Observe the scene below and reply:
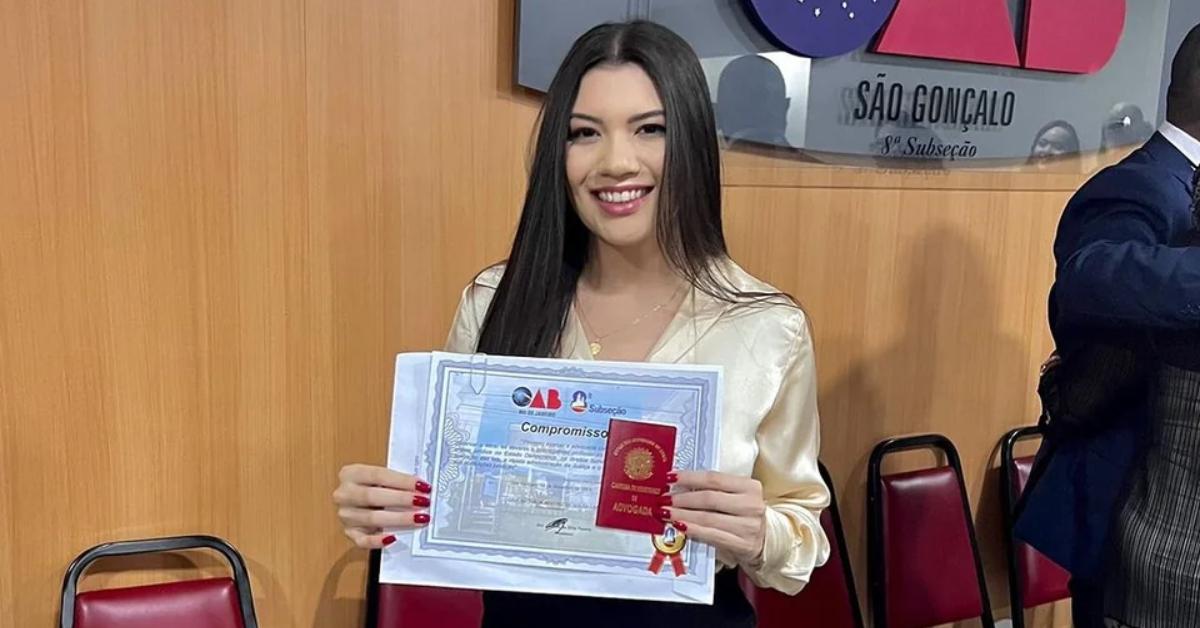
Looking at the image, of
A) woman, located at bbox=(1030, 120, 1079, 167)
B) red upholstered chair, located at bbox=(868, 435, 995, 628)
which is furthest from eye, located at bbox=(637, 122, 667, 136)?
woman, located at bbox=(1030, 120, 1079, 167)

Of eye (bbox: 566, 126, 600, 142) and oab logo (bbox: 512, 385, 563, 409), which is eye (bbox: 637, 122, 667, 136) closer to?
eye (bbox: 566, 126, 600, 142)

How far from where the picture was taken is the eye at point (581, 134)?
4.65 ft

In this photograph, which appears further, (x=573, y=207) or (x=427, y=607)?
(x=427, y=607)

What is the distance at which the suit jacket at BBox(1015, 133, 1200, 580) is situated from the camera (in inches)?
62.1

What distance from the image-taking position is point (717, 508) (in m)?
1.27

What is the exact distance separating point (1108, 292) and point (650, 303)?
773 millimetres

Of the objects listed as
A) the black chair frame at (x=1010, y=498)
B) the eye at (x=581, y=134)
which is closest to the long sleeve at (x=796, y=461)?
the eye at (x=581, y=134)

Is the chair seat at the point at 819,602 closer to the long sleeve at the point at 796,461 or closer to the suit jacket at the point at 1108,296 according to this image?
the suit jacket at the point at 1108,296

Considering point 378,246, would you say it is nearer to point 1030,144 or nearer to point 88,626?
point 88,626

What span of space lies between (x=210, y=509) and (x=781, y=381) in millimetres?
1330

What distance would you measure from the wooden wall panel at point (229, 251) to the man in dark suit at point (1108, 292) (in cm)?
96

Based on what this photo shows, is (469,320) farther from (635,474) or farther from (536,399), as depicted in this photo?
(635,474)

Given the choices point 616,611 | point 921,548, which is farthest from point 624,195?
point 921,548

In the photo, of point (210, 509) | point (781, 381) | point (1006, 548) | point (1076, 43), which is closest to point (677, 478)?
point (781, 381)
